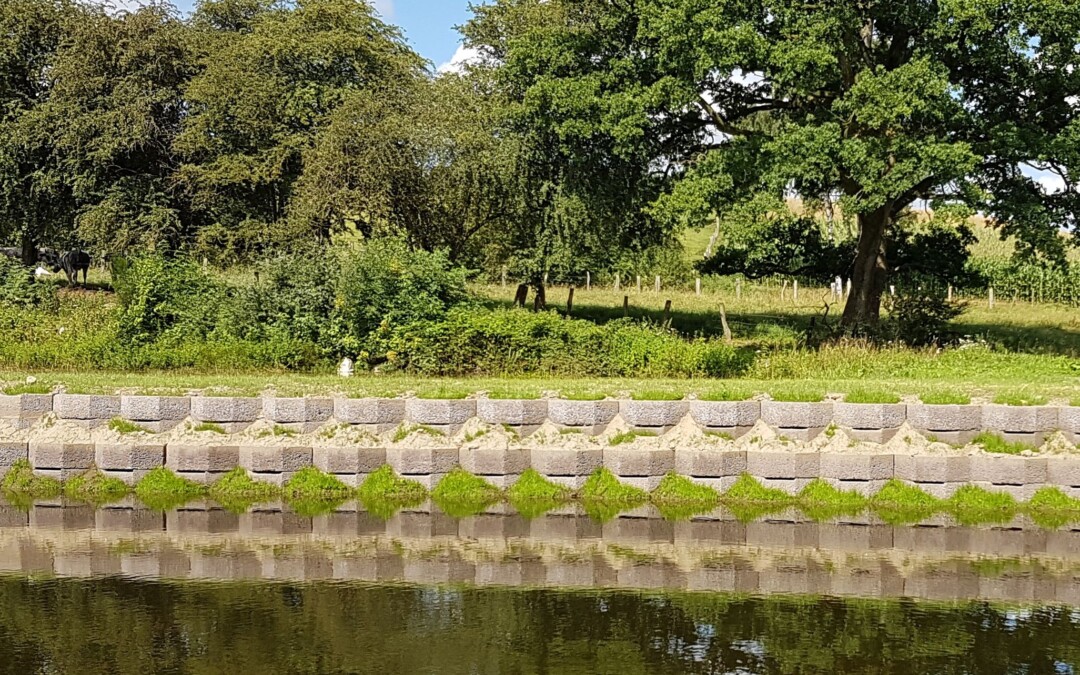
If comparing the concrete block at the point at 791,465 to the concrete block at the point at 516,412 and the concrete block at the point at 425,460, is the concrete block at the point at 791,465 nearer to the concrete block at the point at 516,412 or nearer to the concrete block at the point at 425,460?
the concrete block at the point at 516,412

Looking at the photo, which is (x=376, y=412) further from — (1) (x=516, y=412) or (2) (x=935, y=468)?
(2) (x=935, y=468)

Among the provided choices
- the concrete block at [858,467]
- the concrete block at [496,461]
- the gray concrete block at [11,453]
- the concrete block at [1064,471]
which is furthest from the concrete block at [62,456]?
the concrete block at [1064,471]

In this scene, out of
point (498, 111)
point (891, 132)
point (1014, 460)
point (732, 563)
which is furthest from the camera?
point (498, 111)

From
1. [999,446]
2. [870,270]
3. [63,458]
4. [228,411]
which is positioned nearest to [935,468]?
[999,446]

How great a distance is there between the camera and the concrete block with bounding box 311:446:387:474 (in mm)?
13789

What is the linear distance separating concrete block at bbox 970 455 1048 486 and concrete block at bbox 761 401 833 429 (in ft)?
5.90

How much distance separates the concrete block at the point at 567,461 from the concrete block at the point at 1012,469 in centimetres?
462

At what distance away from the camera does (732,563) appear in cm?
1119

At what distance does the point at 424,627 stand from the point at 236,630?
5.16ft

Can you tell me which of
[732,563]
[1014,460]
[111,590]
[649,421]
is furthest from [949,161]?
[111,590]

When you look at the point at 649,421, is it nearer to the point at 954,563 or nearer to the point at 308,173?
the point at 954,563

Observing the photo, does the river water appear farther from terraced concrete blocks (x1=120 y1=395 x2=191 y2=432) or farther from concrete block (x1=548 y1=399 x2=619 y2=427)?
concrete block (x1=548 y1=399 x2=619 y2=427)

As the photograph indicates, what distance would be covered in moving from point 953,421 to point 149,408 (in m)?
10.4

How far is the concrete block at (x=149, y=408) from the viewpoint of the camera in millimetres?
14234
